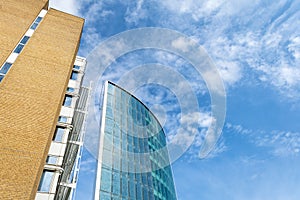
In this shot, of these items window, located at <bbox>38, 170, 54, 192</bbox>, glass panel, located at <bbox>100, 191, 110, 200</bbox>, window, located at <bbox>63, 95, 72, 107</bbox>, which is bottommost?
window, located at <bbox>38, 170, 54, 192</bbox>

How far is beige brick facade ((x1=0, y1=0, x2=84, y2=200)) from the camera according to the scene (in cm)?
1132

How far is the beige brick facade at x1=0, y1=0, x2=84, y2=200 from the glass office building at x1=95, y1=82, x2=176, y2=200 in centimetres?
1083

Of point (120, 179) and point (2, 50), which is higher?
point (2, 50)

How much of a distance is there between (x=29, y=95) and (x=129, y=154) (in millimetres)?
Result: 16576

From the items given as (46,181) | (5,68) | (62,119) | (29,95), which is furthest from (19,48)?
(46,181)

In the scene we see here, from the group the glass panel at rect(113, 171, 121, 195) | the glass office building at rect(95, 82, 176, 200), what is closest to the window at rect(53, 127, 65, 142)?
the glass office building at rect(95, 82, 176, 200)

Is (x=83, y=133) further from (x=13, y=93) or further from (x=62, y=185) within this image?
(x=13, y=93)

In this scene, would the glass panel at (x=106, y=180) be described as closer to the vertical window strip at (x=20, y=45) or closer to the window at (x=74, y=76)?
the window at (x=74, y=76)

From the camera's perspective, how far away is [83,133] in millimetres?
20984

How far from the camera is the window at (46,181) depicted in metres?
14.1

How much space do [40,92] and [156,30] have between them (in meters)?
8.35

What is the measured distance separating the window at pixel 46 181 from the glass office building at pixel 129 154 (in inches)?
321

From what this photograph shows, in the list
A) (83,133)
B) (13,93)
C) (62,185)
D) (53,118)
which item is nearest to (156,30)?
(53,118)

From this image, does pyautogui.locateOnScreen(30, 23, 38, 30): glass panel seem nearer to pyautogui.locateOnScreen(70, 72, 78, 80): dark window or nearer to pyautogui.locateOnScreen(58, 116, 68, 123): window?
pyautogui.locateOnScreen(70, 72, 78, 80): dark window
